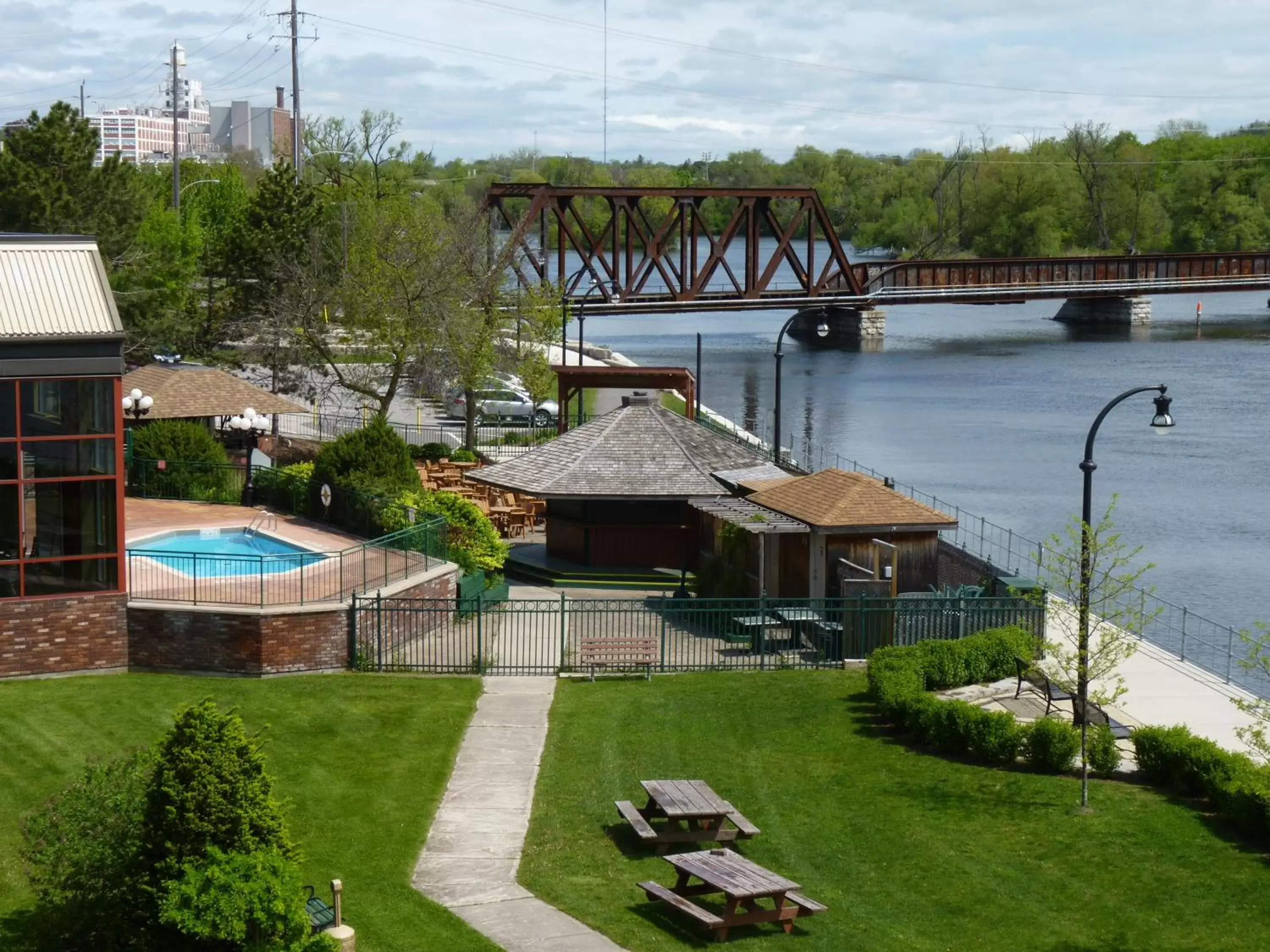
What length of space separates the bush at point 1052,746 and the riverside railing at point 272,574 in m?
10.9

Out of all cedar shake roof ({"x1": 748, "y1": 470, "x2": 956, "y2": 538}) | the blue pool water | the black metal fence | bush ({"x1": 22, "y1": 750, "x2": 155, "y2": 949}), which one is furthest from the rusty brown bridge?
bush ({"x1": 22, "y1": 750, "x2": 155, "y2": 949})

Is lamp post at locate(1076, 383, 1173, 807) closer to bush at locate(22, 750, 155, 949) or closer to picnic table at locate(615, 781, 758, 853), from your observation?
picnic table at locate(615, 781, 758, 853)

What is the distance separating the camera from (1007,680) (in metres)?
25.5

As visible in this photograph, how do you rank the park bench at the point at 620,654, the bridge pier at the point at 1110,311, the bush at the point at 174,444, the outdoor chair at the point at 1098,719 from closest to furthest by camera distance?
1. the outdoor chair at the point at 1098,719
2. the park bench at the point at 620,654
3. the bush at the point at 174,444
4. the bridge pier at the point at 1110,311


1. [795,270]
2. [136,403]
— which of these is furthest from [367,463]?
[795,270]

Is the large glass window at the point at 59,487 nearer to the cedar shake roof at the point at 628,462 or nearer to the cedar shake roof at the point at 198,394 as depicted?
the cedar shake roof at the point at 628,462

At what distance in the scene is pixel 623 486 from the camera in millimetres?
33500

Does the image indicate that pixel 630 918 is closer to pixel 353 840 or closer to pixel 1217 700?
pixel 353 840

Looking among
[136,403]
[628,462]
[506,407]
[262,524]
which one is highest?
[136,403]

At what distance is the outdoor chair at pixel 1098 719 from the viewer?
71.3 feet

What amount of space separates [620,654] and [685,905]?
34.1 ft

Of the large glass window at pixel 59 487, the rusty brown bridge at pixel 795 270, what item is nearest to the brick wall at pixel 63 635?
the large glass window at pixel 59 487

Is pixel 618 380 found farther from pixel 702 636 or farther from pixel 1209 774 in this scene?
pixel 1209 774

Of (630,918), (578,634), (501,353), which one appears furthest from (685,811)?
(501,353)
